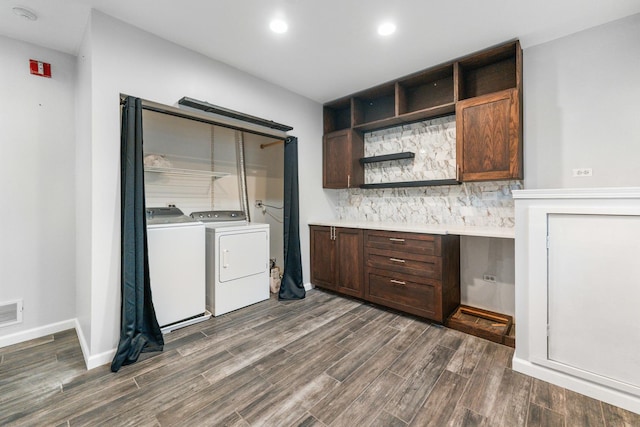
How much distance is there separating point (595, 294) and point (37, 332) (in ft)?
14.2

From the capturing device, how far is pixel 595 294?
1.66 meters

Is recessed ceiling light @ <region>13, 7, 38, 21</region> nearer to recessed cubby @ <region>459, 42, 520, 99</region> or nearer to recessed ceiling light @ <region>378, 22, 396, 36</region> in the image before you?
recessed ceiling light @ <region>378, 22, 396, 36</region>

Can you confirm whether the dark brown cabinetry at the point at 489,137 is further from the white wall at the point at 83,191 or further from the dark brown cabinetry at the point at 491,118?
the white wall at the point at 83,191

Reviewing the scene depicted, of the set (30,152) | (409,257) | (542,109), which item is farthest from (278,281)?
(542,109)

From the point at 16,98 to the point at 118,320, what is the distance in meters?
2.11

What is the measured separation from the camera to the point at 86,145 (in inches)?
85.5

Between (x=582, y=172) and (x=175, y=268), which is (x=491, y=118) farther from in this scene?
(x=175, y=268)

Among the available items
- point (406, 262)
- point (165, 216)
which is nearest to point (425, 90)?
point (406, 262)

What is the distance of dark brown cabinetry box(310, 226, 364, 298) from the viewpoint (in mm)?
3160

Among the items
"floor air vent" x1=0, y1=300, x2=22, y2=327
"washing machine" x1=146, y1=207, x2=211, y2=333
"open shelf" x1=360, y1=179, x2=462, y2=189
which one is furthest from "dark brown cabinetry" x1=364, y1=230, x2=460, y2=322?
"floor air vent" x1=0, y1=300, x2=22, y2=327

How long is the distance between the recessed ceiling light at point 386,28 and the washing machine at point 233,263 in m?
2.27

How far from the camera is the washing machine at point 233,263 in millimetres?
2801

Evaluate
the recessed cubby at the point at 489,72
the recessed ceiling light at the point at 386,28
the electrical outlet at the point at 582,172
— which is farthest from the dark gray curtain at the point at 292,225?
the electrical outlet at the point at 582,172

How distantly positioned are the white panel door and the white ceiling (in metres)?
1.62
